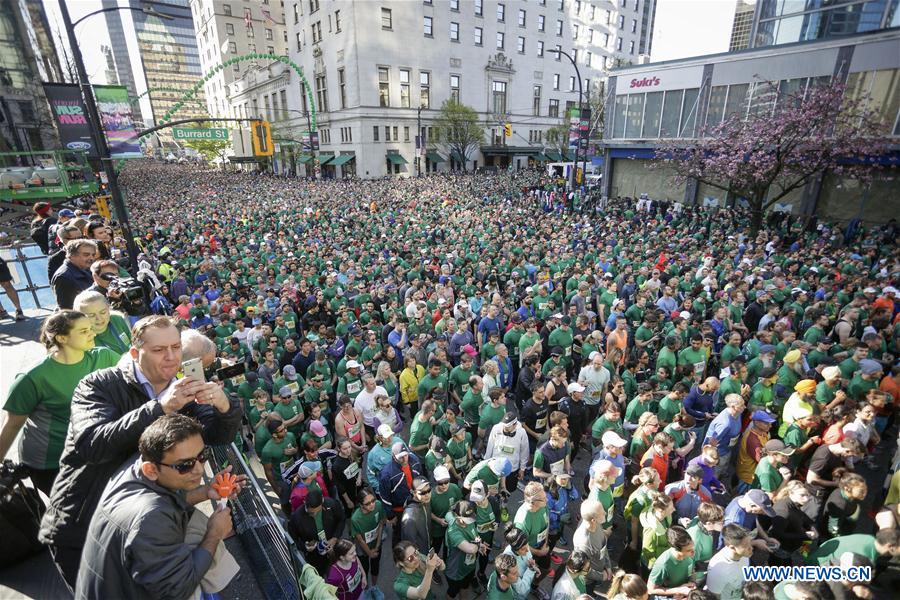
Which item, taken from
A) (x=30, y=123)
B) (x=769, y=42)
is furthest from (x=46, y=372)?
(x=769, y=42)

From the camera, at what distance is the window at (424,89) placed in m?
50.3

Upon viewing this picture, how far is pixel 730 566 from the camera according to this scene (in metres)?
3.86

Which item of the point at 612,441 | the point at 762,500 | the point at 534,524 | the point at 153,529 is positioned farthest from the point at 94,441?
the point at 762,500

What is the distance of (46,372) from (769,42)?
111ft

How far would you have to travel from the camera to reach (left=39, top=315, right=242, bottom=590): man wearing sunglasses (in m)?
2.28

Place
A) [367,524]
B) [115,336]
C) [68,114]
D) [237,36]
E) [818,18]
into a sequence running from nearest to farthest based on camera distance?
[115,336], [367,524], [68,114], [818,18], [237,36]

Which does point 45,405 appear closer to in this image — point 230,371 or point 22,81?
point 230,371

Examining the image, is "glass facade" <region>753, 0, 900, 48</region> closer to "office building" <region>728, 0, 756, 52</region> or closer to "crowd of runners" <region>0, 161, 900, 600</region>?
"office building" <region>728, 0, 756, 52</region>

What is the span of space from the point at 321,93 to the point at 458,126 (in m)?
18.6

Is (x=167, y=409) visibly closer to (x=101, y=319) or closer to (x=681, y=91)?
(x=101, y=319)

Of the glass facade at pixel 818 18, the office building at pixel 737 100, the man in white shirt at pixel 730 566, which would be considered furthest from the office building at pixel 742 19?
the man in white shirt at pixel 730 566

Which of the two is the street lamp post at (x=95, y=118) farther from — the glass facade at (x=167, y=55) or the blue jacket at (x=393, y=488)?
the glass facade at (x=167, y=55)

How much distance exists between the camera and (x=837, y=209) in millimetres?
20359

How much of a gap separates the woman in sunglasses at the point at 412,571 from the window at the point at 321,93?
5775 centimetres
